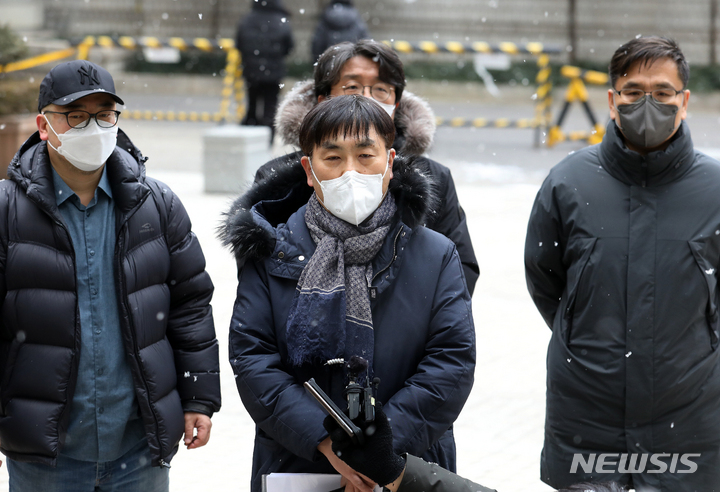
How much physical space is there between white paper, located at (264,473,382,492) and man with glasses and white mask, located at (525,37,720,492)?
1195 millimetres

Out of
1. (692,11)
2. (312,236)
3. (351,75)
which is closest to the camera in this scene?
(312,236)

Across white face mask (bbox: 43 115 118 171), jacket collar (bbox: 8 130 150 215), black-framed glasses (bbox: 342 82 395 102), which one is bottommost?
jacket collar (bbox: 8 130 150 215)

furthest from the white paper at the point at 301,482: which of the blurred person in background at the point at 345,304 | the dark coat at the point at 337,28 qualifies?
the dark coat at the point at 337,28

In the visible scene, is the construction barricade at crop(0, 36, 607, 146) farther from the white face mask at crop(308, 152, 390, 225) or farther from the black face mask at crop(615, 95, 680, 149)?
the white face mask at crop(308, 152, 390, 225)

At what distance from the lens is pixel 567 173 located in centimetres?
354

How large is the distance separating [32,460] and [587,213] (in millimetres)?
2211

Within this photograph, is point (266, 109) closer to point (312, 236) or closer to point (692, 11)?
point (312, 236)

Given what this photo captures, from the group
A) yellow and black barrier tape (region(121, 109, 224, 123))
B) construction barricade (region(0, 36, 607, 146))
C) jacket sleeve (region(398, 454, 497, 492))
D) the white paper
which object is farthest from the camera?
yellow and black barrier tape (region(121, 109, 224, 123))

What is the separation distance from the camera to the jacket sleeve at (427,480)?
248 cm

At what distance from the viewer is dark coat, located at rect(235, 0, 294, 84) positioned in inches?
566

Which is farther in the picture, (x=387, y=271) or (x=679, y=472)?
(x=679, y=472)

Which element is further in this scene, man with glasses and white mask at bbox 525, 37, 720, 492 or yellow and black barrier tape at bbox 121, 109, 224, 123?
yellow and black barrier tape at bbox 121, 109, 224, 123

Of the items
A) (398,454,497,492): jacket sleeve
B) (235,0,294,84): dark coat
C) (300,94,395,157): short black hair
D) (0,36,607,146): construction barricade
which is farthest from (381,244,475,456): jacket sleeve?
(235,0,294,84): dark coat

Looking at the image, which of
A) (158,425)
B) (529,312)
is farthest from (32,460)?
(529,312)
